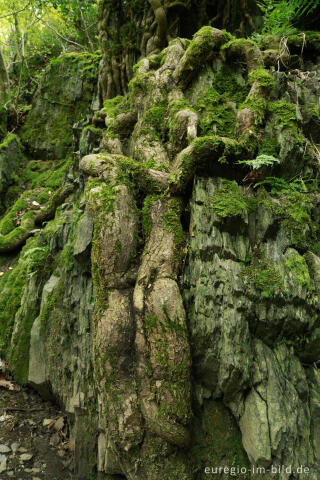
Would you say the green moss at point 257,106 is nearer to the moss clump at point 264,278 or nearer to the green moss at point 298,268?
the green moss at point 298,268

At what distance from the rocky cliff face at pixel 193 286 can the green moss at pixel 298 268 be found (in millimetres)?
23

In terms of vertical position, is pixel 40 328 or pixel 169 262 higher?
pixel 169 262

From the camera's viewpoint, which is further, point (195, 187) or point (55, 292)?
point (55, 292)

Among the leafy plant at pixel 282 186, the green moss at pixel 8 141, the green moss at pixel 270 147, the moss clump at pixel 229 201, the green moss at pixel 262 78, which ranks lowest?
the moss clump at pixel 229 201

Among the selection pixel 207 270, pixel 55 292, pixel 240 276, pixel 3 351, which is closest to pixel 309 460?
pixel 240 276

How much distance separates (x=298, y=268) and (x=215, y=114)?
9.03 feet

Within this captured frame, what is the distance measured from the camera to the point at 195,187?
388 cm

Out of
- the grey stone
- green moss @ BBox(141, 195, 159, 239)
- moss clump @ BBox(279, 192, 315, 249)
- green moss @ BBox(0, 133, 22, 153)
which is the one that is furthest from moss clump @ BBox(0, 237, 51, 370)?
green moss @ BBox(0, 133, 22, 153)

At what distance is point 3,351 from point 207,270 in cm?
449

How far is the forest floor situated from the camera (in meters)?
3.75

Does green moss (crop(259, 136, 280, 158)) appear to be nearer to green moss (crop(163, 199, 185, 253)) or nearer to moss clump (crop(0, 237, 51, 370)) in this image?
green moss (crop(163, 199, 185, 253))

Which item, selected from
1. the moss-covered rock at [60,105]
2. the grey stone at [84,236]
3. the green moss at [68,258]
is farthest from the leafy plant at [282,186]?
the moss-covered rock at [60,105]

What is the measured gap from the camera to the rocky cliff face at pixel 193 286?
3020 mm

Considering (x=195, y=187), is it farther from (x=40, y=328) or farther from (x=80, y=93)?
(x=80, y=93)
